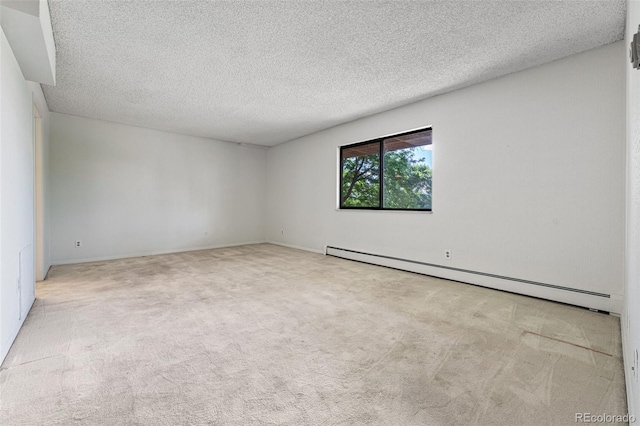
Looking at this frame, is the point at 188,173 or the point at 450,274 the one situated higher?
the point at 188,173

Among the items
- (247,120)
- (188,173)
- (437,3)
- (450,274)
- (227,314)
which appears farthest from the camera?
(188,173)

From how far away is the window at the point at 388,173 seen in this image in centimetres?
430

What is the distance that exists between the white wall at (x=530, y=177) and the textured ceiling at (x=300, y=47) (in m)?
0.28

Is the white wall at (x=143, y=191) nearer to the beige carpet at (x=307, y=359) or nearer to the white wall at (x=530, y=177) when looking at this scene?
the beige carpet at (x=307, y=359)

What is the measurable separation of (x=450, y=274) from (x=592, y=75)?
2.61 m

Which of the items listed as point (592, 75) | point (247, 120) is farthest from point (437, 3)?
point (247, 120)

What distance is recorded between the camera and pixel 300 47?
2746mm

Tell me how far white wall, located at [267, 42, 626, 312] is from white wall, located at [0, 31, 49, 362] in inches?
169

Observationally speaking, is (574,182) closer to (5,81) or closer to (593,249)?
(593,249)

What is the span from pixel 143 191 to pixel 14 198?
3654mm

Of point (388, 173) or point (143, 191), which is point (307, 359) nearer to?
point (388, 173)

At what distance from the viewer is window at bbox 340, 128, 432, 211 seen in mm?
4301

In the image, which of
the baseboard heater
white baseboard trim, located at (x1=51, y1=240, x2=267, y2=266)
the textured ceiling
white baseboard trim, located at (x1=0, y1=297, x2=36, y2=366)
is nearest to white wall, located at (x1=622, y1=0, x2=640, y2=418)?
the textured ceiling

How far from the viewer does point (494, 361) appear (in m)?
1.82
